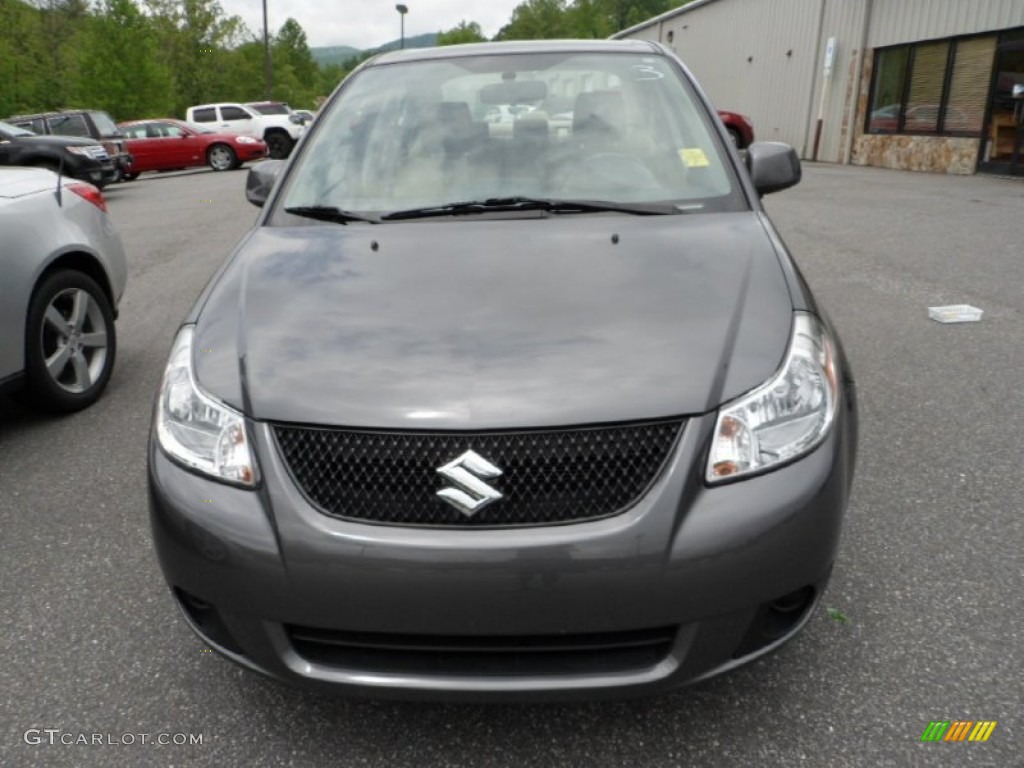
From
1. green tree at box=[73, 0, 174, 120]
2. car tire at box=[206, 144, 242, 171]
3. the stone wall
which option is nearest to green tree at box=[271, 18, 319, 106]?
green tree at box=[73, 0, 174, 120]

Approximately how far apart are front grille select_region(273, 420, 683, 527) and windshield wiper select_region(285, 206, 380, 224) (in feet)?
3.69

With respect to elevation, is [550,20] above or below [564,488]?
above

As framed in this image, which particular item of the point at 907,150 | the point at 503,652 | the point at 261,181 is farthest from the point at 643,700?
the point at 907,150

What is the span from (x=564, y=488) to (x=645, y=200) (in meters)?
1.29

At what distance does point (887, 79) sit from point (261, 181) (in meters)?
19.1

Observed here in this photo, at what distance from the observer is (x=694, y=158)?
2.82 meters

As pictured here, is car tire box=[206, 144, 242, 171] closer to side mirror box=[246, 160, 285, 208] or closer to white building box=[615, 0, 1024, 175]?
white building box=[615, 0, 1024, 175]

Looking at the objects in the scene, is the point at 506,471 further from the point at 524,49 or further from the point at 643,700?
the point at 524,49

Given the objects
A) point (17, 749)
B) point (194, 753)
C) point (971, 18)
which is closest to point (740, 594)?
point (194, 753)

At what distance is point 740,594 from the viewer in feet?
5.58

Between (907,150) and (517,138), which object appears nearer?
(517,138)

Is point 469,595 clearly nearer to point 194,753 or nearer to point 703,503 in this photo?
point 703,503

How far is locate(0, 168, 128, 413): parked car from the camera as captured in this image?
3.72 meters

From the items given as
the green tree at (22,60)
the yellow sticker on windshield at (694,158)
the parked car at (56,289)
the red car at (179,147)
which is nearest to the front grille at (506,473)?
the yellow sticker on windshield at (694,158)
